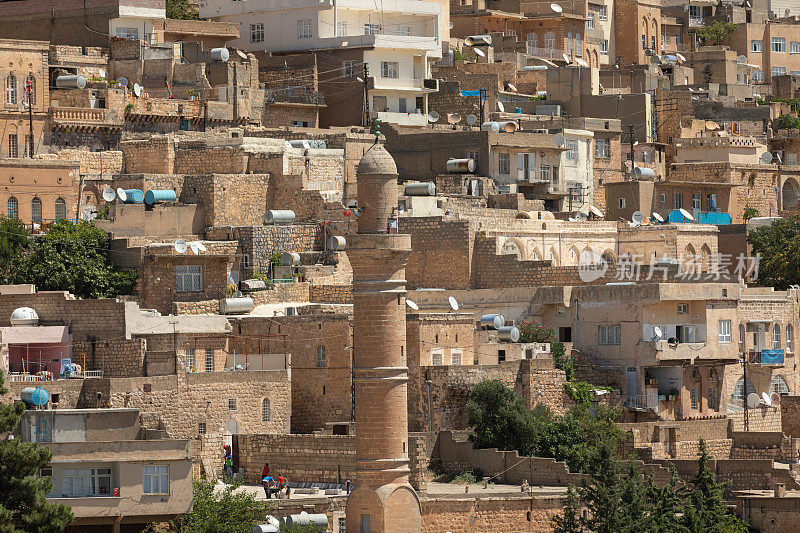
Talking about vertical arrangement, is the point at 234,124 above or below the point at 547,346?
above

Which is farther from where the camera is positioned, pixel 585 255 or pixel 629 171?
pixel 629 171

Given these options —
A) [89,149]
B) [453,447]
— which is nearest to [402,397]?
[453,447]

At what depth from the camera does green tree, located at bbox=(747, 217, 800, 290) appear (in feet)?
191

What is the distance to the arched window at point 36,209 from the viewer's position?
5297 cm

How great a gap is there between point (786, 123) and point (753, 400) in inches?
922

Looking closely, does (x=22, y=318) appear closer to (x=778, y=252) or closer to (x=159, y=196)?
(x=159, y=196)

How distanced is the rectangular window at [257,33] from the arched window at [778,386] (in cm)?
1953

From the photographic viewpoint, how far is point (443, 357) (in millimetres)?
47531

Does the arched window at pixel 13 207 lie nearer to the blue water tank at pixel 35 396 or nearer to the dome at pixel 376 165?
the blue water tank at pixel 35 396

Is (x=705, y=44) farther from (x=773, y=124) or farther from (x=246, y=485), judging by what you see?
(x=246, y=485)

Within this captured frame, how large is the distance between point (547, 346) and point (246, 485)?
8617mm

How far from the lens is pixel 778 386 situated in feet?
175

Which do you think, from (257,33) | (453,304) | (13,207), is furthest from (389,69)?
(453,304)

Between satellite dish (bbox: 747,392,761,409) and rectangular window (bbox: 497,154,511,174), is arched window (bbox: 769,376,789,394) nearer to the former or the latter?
satellite dish (bbox: 747,392,761,409)
